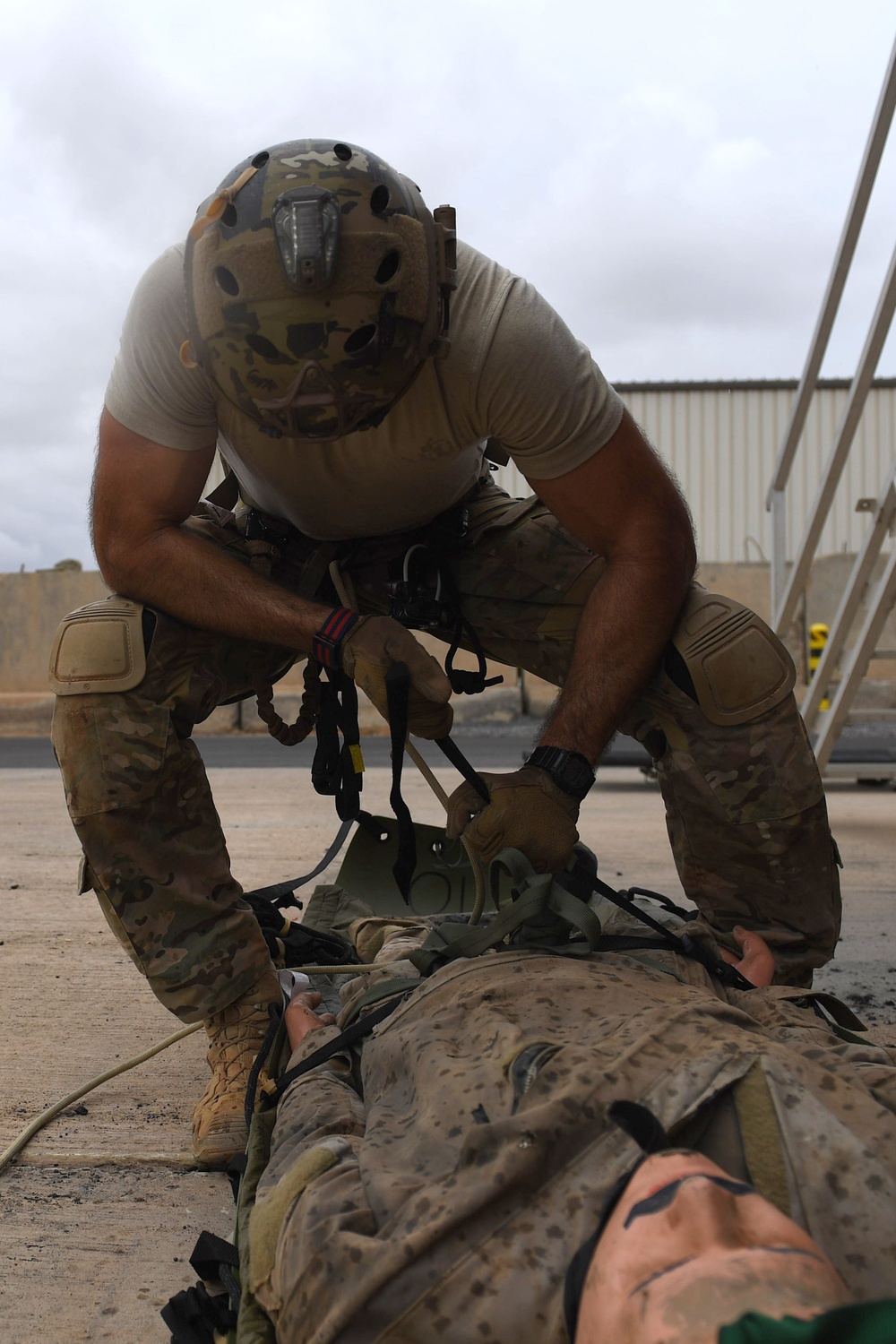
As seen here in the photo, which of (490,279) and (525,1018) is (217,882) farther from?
(490,279)

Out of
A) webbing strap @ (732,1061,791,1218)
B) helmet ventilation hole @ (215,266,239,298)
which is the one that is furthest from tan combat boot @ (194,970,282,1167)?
helmet ventilation hole @ (215,266,239,298)

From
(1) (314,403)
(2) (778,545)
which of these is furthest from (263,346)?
(2) (778,545)

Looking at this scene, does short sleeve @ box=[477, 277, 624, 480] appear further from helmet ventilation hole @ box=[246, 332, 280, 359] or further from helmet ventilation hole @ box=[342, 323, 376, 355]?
helmet ventilation hole @ box=[246, 332, 280, 359]

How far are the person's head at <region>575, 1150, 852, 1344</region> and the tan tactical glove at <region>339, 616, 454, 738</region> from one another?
39.3 inches

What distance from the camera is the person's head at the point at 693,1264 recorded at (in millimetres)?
648

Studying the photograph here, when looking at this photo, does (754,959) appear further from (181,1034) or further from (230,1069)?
(181,1034)

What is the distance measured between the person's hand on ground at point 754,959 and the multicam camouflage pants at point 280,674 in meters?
0.02

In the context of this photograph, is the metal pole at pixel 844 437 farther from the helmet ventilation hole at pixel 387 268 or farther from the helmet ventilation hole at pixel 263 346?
the helmet ventilation hole at pixel 263 346

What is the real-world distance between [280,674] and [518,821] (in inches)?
29.1

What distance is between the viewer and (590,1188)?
2.82 feet

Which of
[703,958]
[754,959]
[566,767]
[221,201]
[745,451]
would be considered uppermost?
[745,451]

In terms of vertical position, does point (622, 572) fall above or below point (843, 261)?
below

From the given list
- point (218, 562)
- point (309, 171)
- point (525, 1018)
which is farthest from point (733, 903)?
point (309, 171)

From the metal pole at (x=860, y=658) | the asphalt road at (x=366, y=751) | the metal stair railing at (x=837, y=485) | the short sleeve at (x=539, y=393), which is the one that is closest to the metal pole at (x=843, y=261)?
the metal stair railing at (x=837, y=485)
